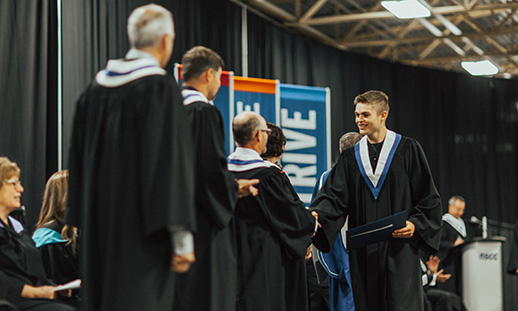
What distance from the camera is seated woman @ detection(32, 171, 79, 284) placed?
4.63 m

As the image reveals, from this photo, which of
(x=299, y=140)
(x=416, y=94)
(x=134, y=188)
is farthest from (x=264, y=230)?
(x=416, y=94)

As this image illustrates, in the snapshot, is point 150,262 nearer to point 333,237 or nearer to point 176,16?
point 333,237

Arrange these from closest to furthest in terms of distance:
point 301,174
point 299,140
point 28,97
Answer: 1. point 28,97
2. point 301,174
3. point 299,140

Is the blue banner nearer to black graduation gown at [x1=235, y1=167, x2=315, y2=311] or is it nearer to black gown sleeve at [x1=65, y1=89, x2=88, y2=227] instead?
black graduation gown at [x1=235, y1=167, x2=315, y2=311]

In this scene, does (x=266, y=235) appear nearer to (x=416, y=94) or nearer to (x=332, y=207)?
(x=332, y=207)

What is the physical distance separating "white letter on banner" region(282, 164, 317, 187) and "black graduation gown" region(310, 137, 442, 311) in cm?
543

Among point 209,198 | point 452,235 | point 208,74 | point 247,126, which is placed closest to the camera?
point 209,198

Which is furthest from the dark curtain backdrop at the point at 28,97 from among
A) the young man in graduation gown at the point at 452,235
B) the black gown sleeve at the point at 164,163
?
the young man in graduation gown at the point at 452,235

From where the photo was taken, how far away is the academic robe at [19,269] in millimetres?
4148

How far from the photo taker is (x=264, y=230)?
413cm

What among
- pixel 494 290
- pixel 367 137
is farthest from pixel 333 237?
pixel 494 290

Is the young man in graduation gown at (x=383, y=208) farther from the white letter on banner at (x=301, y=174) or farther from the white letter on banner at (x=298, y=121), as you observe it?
the white letter on banner at (x=298, y=121)

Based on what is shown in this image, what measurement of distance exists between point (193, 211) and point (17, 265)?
2.10m

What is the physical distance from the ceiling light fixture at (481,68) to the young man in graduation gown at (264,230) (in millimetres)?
11885
